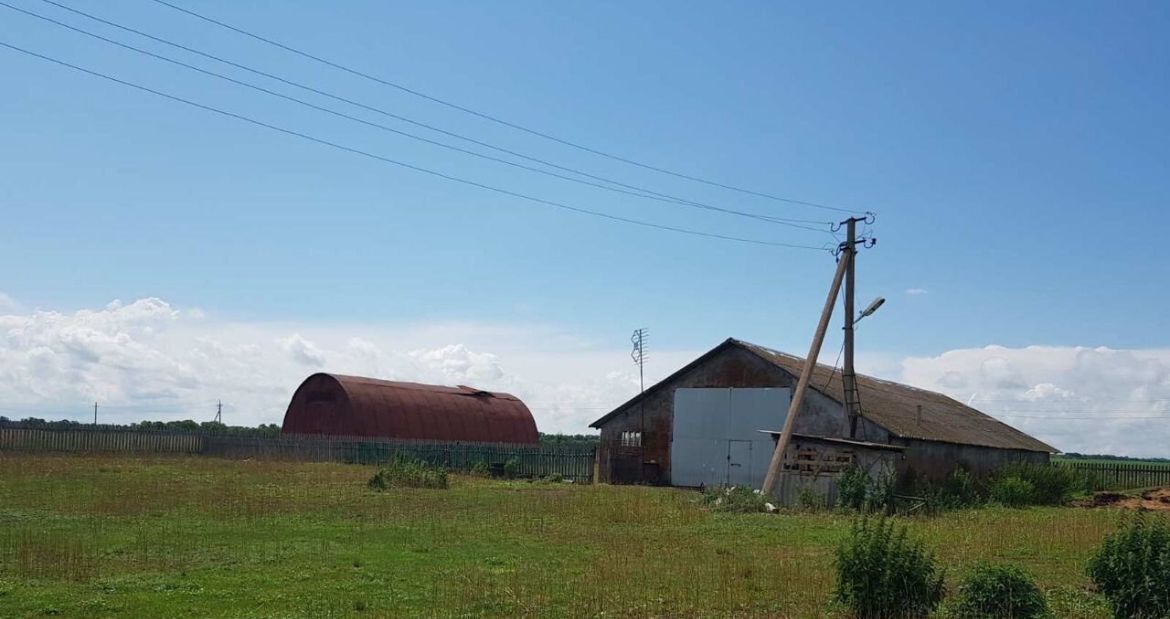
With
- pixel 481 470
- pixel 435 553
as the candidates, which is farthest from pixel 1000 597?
pixel 481 470

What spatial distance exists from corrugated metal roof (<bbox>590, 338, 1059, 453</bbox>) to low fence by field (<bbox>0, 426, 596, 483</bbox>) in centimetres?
427

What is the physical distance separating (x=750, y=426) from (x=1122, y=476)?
2157cm

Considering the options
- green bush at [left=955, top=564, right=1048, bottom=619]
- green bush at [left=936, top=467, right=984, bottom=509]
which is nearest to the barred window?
green bush at [left=936, top=467, right=984, bottom=509]

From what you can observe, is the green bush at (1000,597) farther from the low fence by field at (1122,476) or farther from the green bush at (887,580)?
the low fence by field at (1122,476)

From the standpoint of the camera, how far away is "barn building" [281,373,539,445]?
58.9m

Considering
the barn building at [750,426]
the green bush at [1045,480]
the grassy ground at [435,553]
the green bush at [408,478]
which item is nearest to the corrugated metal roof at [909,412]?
the barn building at [750,426]

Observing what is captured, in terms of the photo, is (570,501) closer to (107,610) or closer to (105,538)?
(105,538)

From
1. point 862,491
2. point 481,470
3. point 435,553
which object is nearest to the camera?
point 435,553

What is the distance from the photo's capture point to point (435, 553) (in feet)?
55.0

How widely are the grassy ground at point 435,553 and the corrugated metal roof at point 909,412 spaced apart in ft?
22.0

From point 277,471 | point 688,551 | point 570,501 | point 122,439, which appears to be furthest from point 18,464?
point 688,551

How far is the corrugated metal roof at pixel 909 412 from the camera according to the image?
36094mm

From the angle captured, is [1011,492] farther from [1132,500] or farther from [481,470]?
[481,470]

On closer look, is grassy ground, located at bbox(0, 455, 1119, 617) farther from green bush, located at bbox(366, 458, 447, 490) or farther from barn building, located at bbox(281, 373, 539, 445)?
barn building, located at bbox(281, 373, 539, 445)
